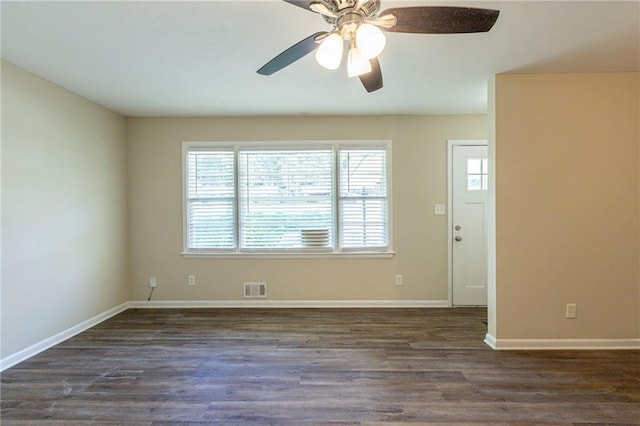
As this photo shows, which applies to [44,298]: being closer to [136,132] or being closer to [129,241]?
[129,241]

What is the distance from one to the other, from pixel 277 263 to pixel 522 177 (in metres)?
2.79

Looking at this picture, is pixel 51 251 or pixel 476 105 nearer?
pixel 51 251

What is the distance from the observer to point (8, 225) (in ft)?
8.41

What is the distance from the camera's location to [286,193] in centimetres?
412

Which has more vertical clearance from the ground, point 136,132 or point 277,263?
point 136,132

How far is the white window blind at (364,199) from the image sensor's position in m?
4.11

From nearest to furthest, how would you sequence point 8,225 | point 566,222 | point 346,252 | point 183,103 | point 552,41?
point 552,41
point 8,225
point 566,222
point 183,103
point 346,252

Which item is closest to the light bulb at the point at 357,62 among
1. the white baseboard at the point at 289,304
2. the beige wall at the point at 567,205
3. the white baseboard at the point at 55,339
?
the beige wall at the point at 567,205

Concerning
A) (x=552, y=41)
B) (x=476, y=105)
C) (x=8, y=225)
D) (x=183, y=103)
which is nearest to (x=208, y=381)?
(x=8, y=225)

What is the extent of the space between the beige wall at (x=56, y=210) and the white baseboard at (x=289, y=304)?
50 centimetres

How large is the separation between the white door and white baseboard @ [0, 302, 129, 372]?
4110 mm

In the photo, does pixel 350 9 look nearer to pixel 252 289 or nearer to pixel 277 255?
pixel 277 255

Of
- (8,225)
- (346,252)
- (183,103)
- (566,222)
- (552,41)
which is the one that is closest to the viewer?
(552,41)

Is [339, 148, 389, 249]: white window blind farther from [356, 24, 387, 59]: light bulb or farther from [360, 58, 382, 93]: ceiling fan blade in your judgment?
[356, 24, 387, 59]: light bulb
